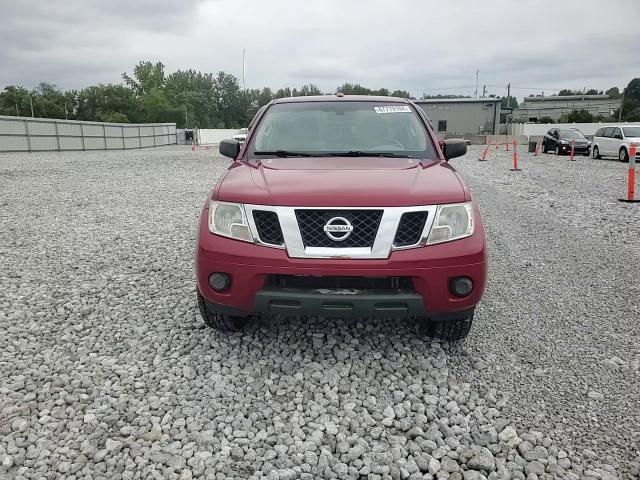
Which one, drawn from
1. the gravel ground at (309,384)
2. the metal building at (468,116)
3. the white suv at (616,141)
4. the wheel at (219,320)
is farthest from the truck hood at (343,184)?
the metal building at (468,116)

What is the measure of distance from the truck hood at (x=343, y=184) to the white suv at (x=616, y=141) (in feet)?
70.9

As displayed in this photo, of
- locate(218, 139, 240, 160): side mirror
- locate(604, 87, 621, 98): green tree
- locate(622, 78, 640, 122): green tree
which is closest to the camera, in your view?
locate(218, 139, 240, 160): side mirror

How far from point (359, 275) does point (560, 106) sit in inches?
4476

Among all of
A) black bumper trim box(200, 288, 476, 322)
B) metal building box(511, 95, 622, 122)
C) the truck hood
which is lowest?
black bumper trim box(200, 288, 476, 322)

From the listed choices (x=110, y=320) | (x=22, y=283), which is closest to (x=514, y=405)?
(x=110, y=320)

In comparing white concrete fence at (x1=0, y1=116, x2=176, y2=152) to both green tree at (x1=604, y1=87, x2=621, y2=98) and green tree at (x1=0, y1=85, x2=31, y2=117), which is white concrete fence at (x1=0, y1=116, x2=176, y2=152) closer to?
green tree at (x1=0, y1=85, x2=31, y2=117)

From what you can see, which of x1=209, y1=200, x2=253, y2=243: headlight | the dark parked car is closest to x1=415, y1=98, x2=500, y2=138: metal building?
the dark parked car

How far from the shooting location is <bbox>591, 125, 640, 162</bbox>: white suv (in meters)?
21.8

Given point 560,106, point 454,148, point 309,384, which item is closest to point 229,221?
point 309,384

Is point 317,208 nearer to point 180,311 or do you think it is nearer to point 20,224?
point 180,311

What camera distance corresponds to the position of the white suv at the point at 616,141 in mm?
21812

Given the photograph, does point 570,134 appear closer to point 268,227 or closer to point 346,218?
point 346,218

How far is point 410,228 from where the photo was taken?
9.86 ft

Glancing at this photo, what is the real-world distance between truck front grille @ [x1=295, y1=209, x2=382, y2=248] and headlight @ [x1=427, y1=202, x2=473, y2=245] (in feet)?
1.17
